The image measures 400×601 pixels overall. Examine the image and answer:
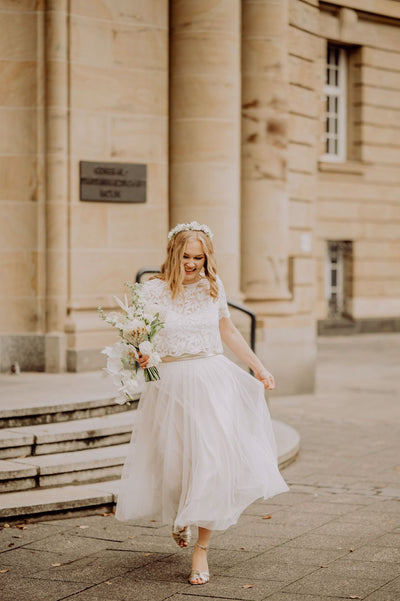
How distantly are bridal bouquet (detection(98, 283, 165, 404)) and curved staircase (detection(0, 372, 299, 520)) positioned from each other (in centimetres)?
159

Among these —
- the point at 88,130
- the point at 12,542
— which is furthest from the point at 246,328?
the point at 12,542

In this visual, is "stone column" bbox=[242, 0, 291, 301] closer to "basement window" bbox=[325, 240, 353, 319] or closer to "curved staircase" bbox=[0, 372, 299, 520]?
"curved staircase" bbox=[0, 372, 299, 520]

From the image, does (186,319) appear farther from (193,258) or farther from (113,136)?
(113,136)

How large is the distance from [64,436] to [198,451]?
2.47 metres

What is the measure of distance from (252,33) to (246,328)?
3624 millimetres

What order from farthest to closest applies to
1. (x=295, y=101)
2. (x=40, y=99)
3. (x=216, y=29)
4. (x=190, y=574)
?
(x=295, y=101)
(x=216, y=29)
(x=40, y=99)
(x=190, y=574)

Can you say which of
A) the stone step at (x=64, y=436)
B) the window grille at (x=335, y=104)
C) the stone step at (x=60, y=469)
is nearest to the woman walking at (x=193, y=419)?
the stone step at (x=60, y=469)

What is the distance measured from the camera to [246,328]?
1298cm

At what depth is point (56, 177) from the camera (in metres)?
11.5

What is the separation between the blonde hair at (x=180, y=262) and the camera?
230 inches

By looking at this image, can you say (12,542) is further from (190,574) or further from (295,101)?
(295,101)

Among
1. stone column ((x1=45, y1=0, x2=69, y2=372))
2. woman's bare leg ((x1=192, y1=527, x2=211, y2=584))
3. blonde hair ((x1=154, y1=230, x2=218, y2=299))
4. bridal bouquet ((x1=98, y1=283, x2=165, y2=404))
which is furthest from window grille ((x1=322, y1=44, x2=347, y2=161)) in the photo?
woman's bare leg ((x1=192, y1=527, x2=211, y2=584))

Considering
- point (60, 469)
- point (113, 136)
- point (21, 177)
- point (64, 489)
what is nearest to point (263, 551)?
point (64, 489)

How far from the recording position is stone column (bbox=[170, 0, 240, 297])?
41.1 feet
